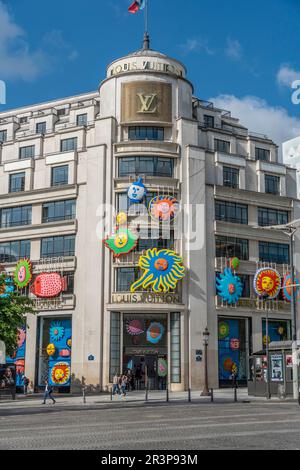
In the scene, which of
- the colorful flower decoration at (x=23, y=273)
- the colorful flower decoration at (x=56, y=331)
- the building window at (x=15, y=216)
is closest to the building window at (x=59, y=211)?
the building window at (x=15, y=216)

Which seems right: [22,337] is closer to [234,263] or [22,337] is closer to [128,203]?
[128,203]

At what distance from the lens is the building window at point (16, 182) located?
61062 millimetres

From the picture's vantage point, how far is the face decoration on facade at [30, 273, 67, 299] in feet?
181

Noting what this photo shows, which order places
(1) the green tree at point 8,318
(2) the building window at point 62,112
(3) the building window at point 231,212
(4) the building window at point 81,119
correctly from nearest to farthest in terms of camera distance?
(1) the green tree at point 8,318
(3) the building window at point 231,212
(4) the building window at point 81,119
(2) the building window at point 62,112

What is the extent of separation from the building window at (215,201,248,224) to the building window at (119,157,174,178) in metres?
5.81

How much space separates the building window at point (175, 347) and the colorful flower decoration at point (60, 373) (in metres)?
9.40

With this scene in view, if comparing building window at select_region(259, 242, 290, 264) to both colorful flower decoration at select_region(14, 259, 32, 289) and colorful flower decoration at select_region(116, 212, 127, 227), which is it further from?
colorful flower decoration at select_region(14, 259, 32, 289)

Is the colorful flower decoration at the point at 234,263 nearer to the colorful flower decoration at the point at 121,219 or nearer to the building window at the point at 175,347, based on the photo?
the building window at the point at 175,347

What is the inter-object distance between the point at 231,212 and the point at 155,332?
13914 millimetres

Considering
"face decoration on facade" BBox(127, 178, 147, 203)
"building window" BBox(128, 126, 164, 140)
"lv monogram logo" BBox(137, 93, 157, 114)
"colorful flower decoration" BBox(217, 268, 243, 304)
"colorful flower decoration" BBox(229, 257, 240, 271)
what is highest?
"lv monogram logo" BBox(137, 93, 157, 114)

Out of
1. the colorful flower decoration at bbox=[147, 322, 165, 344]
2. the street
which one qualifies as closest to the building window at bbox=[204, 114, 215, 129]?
the colorful flower decoration at bbox=[147, 322, 165, 344]

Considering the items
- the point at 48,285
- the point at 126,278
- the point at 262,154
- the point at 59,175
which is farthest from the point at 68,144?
the point at 262,154

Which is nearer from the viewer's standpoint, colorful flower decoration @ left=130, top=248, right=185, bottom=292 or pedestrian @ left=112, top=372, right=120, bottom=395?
pedestrian @ left=112, top=372, right=120, bottom=395
